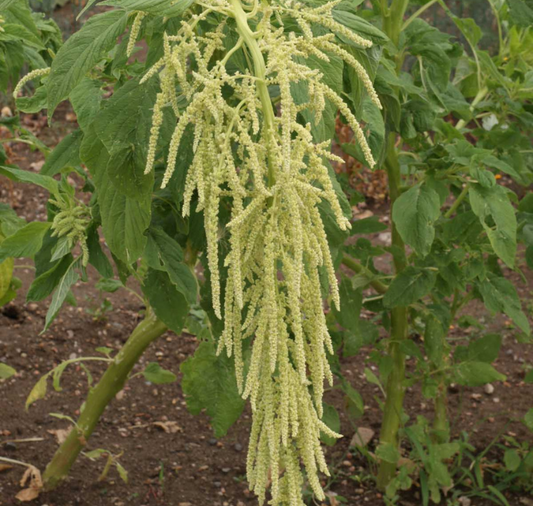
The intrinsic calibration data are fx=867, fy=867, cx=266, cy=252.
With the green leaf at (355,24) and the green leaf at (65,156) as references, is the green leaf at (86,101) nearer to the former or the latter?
the green leaf at (65,156)

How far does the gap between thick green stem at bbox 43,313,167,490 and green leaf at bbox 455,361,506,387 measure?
0.97 meters

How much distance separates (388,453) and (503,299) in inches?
26.0

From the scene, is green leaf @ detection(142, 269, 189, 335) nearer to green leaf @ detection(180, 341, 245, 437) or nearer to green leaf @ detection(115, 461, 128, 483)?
green leaf @ detection(180, 341, 245, 437)

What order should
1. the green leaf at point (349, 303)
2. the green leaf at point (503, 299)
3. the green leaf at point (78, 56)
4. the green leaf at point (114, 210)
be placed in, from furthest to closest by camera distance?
the green leaf at point (349, 303)
the green leaf at point (503, 299)
the green leaf at point (114, 210)
the green leaf at point (78, 56)

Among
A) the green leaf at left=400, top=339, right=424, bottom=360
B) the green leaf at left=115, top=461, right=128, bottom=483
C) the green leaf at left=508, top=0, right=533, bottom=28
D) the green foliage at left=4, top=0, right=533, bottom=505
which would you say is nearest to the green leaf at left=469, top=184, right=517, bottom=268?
the green foliage at left=4, top=0, right=533, bottom=505

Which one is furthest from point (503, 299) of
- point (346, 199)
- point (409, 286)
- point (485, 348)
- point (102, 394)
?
point (102, 394)

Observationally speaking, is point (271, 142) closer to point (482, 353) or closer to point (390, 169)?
point (390, 169)

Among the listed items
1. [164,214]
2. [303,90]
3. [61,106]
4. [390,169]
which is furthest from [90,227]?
[61,106]

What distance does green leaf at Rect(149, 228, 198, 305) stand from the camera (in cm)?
189

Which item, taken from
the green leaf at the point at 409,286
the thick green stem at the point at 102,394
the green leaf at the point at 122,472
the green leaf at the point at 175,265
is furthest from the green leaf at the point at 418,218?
the green leaf at the point at 122,472

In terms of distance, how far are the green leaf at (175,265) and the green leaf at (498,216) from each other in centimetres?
78

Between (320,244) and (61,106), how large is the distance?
16.3ft

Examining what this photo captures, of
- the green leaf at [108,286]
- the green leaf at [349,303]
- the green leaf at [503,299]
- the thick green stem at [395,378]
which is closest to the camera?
the green leaf at [503,299]

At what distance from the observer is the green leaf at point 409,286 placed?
2.49 meters
